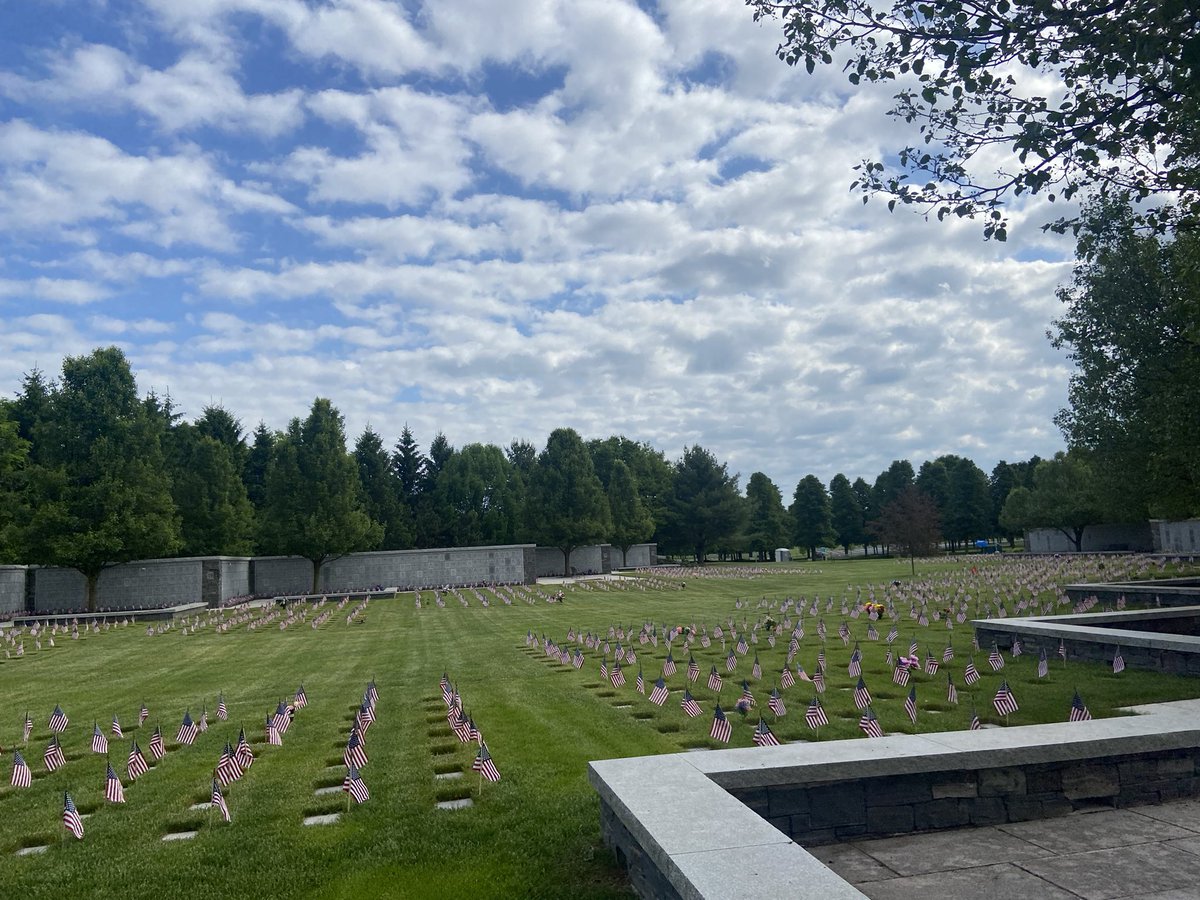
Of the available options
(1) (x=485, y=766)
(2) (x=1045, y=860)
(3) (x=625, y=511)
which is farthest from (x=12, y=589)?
(2) (x=1045, y=860)

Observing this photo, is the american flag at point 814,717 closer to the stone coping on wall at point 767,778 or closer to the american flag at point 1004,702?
the american flag at point 1004,702

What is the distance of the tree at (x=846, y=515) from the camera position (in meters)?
97.4

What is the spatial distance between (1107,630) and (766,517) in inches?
3097

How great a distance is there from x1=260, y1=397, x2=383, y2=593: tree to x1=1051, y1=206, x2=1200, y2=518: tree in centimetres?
3414

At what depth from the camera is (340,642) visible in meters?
22.0

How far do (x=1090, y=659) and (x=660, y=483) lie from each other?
73537mm

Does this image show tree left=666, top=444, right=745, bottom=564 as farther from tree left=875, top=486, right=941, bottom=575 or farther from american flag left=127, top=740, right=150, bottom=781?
american flag left=127, top=740, right=150, bottom=781

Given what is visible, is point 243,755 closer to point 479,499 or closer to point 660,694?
point 660,694

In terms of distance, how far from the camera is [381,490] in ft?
206

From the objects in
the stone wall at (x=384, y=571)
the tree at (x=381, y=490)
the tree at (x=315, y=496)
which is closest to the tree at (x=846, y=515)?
the tree at (x=381, y=490)

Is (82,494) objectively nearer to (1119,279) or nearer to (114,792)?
(114,792)

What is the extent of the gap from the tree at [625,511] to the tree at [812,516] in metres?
30.1

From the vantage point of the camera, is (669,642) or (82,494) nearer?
(669,642)

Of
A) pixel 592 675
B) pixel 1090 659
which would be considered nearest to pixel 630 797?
pixel 592 675
